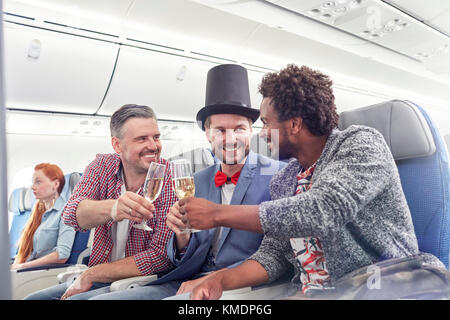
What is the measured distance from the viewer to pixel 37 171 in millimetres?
885

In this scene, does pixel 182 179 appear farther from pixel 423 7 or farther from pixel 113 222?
pixel 423 7

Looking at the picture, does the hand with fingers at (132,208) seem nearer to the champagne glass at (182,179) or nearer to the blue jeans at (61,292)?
the champagne glass at (182,179)

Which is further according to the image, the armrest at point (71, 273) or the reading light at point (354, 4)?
the reading light at point (354, 4)

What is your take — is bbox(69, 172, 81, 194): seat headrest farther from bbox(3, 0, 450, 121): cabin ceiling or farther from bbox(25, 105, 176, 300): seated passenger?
bbox(3, 0, 450, 121): cabin ceiling

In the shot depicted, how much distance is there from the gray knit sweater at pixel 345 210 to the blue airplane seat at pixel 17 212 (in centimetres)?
70

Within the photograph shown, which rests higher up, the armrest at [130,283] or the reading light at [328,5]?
the reading light at [328,5]

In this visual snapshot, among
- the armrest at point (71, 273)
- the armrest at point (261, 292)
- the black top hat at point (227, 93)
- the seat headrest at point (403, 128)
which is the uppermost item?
the black top hat at point (227, 93)

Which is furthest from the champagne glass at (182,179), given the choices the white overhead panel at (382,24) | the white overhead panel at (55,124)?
A: the white overhead panel at (382,24)

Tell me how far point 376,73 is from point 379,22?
212mm

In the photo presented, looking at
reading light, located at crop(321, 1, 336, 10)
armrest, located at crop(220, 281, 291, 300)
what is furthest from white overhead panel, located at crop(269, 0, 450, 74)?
armrest, located at crop(220, 281, 291, 300)

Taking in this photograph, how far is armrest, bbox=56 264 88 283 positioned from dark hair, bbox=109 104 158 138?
0.48 metres

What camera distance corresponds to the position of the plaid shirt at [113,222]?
0.98m

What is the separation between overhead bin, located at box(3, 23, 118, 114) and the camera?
2.91 ft
